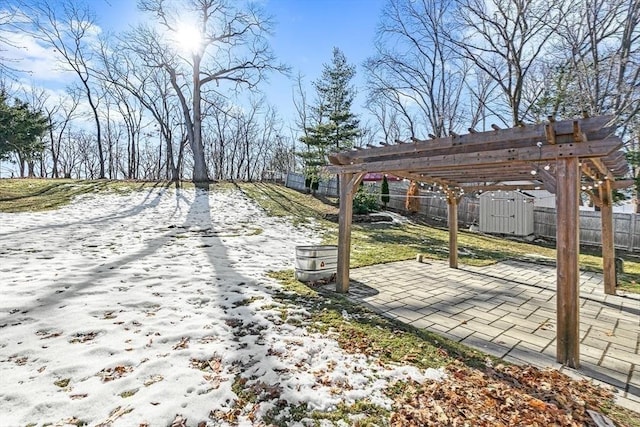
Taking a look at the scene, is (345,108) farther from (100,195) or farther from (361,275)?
(361,275)

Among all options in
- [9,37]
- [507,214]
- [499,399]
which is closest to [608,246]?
[499,399]

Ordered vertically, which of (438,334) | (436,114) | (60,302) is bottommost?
(438,334)

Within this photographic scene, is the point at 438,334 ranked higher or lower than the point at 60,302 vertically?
lower

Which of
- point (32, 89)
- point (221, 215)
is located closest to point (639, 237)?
point (221, 215)

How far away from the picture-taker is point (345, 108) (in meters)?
16.6

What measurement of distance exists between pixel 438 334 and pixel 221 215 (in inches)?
361

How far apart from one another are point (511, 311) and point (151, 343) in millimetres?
4138

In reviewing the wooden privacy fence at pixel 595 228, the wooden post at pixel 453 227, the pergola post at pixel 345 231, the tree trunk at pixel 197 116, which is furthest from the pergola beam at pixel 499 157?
the tree trunk at pixel 197 116

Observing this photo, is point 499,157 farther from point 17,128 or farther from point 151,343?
point 17,128

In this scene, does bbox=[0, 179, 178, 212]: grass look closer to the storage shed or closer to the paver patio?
the paver patio

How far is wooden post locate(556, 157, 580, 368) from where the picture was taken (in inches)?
106

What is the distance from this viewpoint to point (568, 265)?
2.73 meters

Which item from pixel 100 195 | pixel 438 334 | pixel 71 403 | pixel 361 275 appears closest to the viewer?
pixel 71 403

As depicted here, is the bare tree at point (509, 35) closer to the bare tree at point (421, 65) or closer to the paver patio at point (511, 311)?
the bare tree at point (421, 65)
